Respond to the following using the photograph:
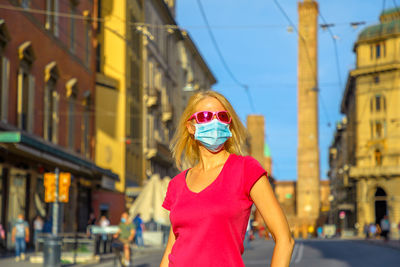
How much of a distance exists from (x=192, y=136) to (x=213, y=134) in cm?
30

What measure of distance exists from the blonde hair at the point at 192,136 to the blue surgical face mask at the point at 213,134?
0.24 ft

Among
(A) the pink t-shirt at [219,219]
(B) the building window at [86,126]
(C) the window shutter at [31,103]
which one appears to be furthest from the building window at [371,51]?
(A) the pink t-shirt at [219,219]

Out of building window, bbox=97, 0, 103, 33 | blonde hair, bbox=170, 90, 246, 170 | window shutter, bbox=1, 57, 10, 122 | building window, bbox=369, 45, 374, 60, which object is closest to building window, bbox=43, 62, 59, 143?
window shutter, bbox=1, 57, 10, 122

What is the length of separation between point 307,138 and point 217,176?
3619 inches

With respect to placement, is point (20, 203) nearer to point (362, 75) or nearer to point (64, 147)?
point (64, 147)

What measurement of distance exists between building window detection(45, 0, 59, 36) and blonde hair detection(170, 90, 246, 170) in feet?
86.8

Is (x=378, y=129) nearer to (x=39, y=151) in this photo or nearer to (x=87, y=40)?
(x=87, y=40)

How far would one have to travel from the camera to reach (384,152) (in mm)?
67938

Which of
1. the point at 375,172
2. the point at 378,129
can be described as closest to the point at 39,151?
the point at 375,172

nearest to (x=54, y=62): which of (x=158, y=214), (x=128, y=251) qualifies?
(x=158, y=214)

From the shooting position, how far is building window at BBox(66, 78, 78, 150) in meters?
32.5

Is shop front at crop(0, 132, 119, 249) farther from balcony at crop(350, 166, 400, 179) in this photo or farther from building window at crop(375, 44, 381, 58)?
building window at crop(375, 44, 381, 58)

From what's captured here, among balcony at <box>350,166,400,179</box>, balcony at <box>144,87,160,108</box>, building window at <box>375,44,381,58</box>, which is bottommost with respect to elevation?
balcony at <box>350,166,400,179</box>

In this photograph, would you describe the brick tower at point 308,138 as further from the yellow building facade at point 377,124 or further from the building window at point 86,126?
the building window at point 86,126
